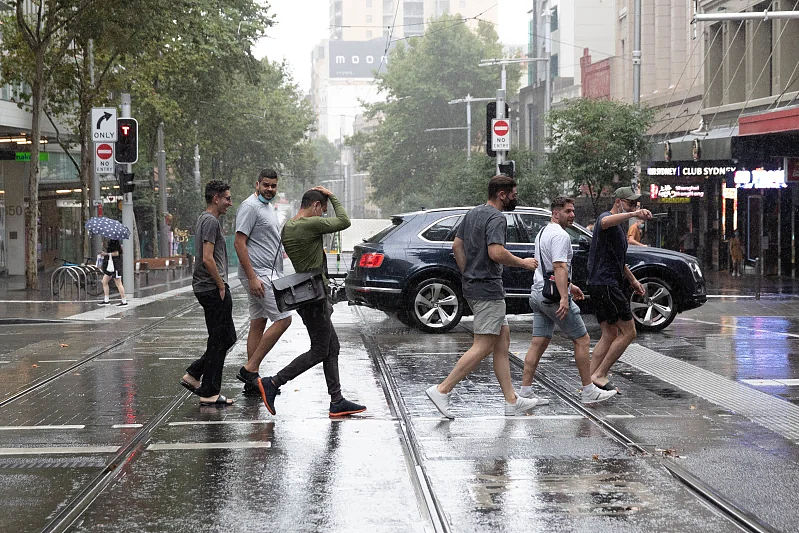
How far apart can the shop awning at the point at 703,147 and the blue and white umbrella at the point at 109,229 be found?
46.4 feet

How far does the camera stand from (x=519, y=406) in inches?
359

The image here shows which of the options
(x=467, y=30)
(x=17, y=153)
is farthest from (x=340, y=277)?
(x=467, y=30)

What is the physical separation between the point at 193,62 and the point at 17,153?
239 inches

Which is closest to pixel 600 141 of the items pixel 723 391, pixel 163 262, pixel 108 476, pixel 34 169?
pixel 34 169

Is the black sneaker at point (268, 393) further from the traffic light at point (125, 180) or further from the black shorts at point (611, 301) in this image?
the traffic light at point (125, 180)

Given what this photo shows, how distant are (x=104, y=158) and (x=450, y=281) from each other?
1246cm

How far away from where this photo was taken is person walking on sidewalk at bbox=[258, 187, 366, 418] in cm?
895

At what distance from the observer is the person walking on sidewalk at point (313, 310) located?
29.4ft

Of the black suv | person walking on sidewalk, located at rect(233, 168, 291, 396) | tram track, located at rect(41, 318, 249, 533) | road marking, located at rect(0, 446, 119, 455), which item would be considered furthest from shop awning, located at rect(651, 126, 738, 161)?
road marking, located at rect(0, 446, 119, 455)

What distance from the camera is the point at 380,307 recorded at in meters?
16.0

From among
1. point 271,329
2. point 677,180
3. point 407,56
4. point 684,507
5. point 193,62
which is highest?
point 407,56

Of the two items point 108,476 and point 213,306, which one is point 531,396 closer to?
point 213,306

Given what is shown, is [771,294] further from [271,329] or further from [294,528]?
[294,528]

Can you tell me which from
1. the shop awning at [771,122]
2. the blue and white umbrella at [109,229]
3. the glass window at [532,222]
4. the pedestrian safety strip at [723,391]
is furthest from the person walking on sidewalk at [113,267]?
the shop awning at [771,122]
